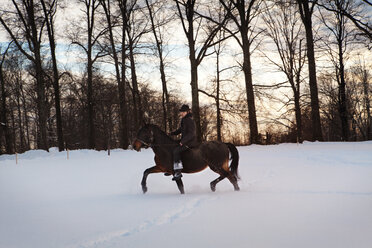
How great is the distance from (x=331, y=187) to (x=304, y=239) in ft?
13.5

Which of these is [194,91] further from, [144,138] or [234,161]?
[144,138]

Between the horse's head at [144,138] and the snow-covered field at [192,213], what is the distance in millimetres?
1177

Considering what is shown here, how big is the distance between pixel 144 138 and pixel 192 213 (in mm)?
2673

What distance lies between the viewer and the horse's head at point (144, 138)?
709 centimetres

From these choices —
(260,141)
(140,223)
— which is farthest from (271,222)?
(260,141)

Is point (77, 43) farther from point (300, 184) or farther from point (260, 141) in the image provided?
point (300, 184)

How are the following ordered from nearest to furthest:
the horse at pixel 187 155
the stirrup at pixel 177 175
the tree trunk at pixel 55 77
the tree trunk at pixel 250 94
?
the stirrup at pixel 177 175
the horse at pixel 187 155
the tree trunk at pixel 250 94
the tree trunk at pixel 55 77

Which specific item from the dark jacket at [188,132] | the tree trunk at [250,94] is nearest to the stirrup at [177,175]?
the dark jacket at [188,132]

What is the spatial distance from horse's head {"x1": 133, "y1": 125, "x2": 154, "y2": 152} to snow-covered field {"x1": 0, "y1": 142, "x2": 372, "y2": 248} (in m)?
1.18

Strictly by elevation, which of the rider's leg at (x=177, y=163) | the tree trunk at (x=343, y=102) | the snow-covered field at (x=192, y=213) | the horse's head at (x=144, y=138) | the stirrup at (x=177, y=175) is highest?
the tree trunk at (x=343, y=102)

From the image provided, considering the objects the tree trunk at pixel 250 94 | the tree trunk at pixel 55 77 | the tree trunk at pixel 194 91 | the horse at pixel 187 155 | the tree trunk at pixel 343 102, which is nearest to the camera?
the horse at pixel 187 155

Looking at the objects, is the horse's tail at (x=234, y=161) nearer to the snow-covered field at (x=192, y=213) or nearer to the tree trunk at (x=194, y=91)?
the snow-covered field at (x=192, y=213)

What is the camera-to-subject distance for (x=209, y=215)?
15.8ft

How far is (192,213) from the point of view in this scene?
16.5 feet
